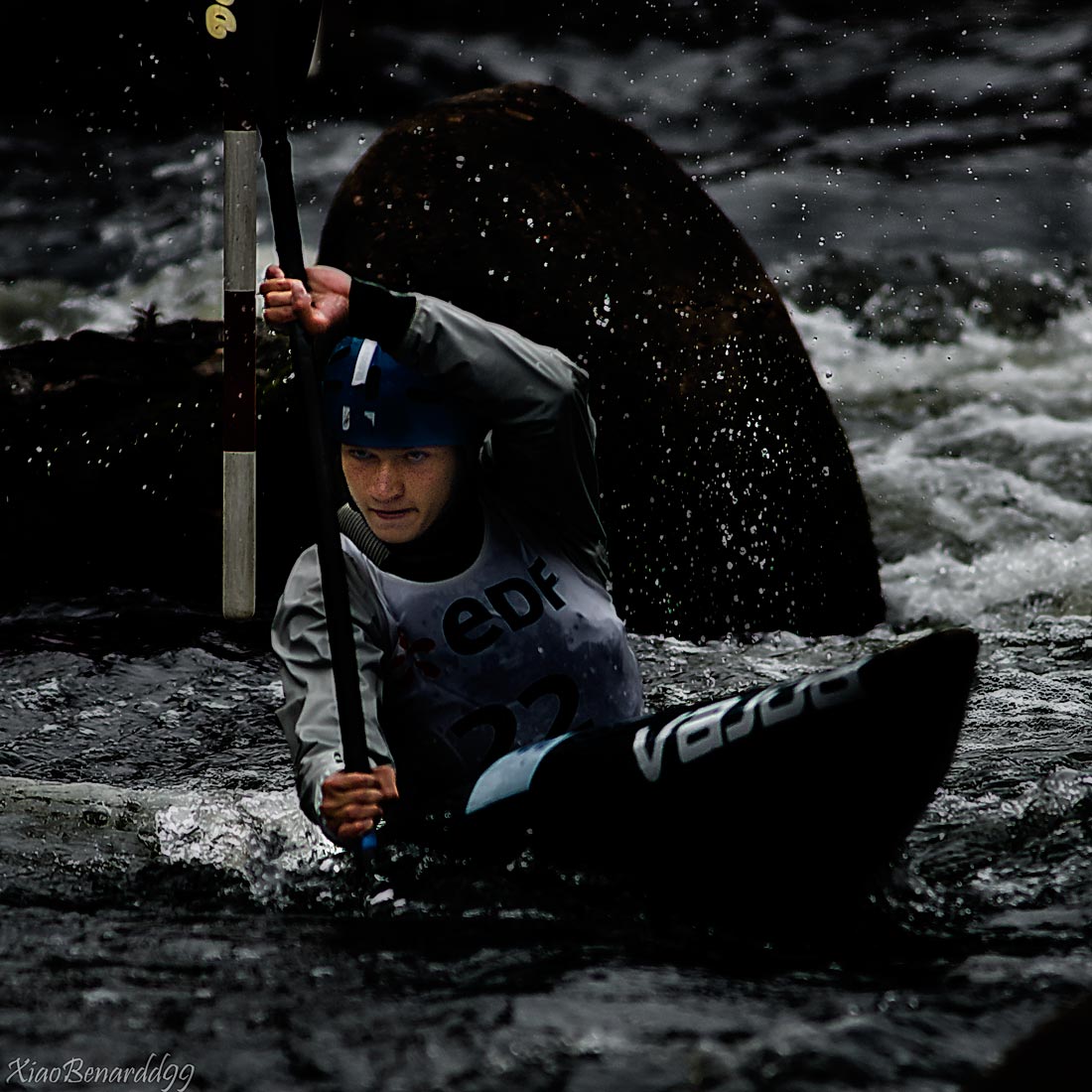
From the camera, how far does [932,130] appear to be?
12250mm

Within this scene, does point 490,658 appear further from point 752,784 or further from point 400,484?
point 752,784

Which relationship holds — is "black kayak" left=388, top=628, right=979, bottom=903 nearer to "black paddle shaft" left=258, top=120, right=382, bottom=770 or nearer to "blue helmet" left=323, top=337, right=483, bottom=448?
"black paddle shaft" left=258, top=120, right=382, bottom=770

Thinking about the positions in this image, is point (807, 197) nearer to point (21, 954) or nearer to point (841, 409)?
point (841, 409)

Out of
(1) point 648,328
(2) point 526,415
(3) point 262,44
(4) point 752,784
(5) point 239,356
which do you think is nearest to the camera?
(4) point 752,784

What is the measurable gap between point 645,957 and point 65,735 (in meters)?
2.62

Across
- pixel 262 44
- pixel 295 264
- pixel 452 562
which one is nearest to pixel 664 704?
pixel 452 562

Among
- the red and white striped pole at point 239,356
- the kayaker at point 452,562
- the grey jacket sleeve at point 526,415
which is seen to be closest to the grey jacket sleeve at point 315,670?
the kayaker at point 452,562

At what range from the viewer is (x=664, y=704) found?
15.3 feet

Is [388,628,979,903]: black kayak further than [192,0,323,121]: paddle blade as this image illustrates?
No

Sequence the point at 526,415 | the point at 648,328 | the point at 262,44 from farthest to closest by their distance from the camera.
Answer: the point at 648,328
the point at 526,415
the point at 262,44

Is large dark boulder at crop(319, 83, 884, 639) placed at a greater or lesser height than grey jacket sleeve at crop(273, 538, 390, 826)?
greater

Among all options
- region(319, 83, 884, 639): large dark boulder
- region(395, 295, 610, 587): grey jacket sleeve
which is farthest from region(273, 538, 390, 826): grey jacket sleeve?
region(319, 83, 884, 639): large dark boulder

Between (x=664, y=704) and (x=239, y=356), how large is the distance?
1694mm

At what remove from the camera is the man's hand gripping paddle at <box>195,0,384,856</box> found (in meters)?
2.67
